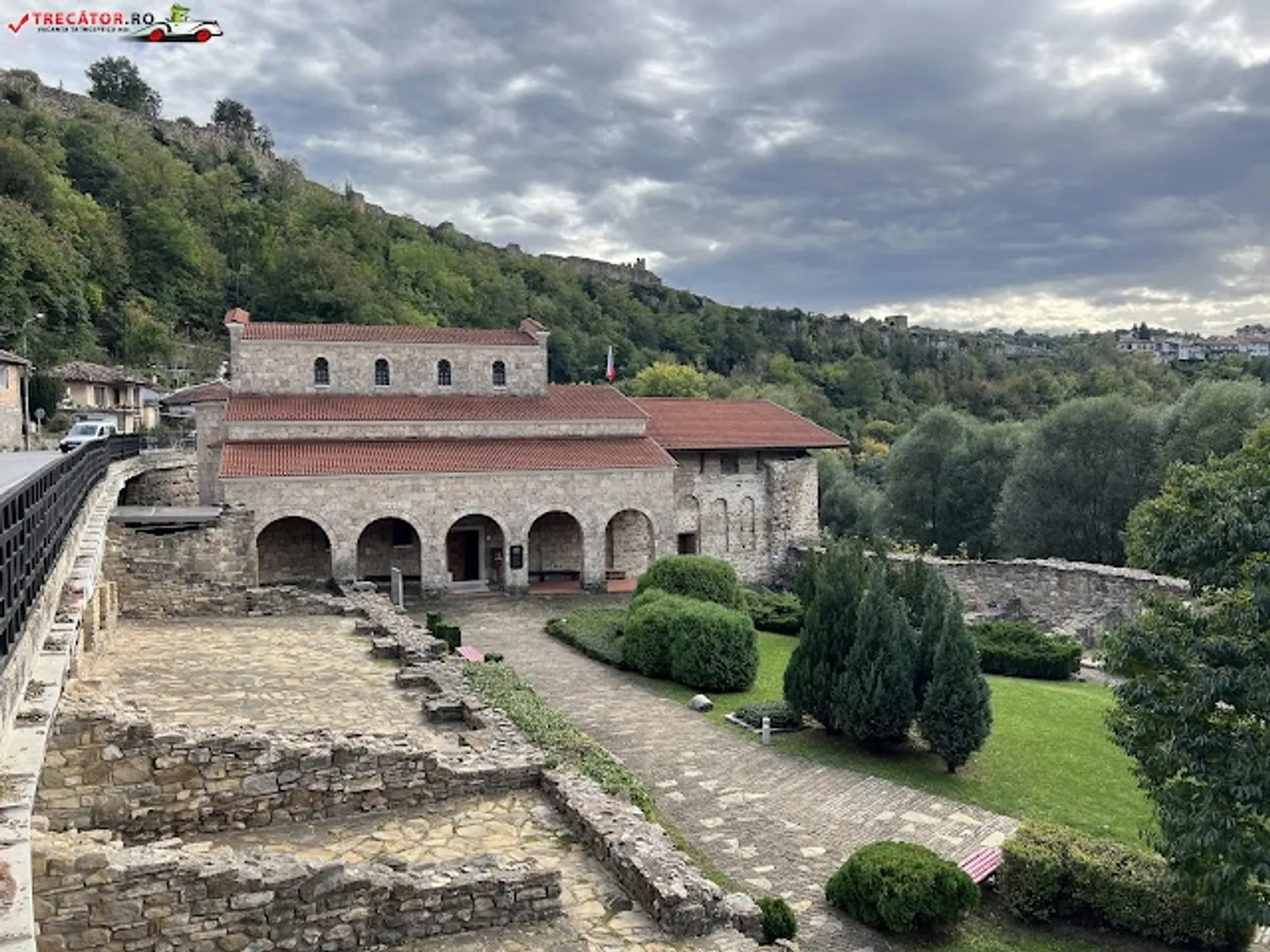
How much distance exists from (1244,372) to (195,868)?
292 ft

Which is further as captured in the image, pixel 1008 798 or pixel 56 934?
pixel 1008 798

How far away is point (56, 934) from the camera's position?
683cm

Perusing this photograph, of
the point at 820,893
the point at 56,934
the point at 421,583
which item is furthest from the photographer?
the point at 421,583

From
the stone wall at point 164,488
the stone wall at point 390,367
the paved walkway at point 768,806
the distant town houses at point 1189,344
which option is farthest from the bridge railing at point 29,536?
the distant town houses at point 1189,344

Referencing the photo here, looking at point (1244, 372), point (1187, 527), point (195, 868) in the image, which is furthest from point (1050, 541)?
point (1244, 372)

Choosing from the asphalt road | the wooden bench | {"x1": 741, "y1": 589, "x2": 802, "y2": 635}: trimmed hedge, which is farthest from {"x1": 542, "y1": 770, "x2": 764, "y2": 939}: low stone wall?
{"x1": 741, "y1": 589, "x2": 802, "y2": 635}: trimmed hedge

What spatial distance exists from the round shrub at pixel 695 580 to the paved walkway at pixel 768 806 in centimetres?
470

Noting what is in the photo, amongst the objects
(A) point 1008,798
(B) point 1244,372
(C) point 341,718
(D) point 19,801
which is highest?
(B) point 1244,372

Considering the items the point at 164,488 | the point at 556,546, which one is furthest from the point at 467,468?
the point at 164,488

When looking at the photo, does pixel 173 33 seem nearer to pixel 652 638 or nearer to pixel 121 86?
pixel 652 638

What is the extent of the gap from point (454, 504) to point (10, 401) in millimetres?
17338

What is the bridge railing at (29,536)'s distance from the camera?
5703mm

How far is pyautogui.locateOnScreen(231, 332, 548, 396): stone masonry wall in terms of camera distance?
96.4 feet

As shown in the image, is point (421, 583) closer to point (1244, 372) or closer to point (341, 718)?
point (341, 718)
